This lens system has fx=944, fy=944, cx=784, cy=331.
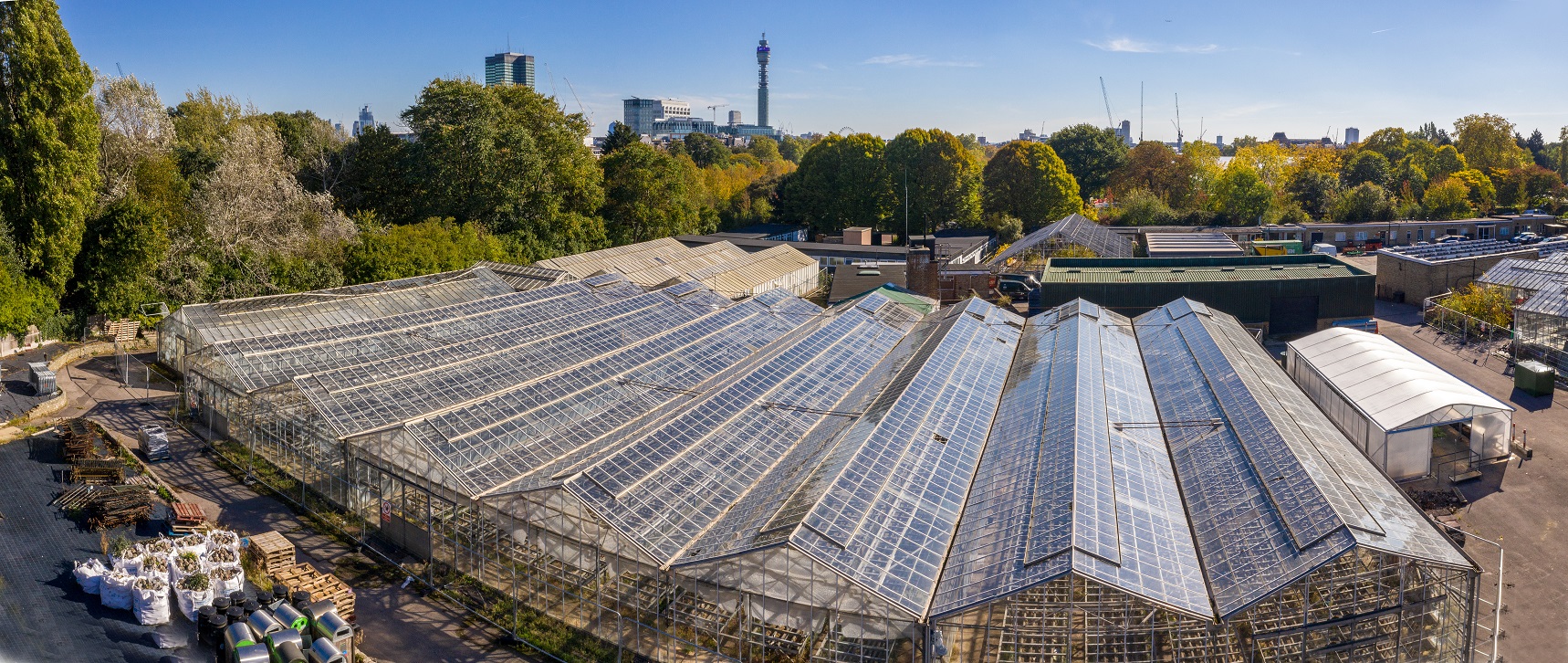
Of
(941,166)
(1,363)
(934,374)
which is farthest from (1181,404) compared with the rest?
(941,166)

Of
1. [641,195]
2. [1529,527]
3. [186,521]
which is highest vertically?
[641,195]

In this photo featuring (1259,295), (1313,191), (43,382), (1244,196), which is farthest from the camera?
(1313,191)

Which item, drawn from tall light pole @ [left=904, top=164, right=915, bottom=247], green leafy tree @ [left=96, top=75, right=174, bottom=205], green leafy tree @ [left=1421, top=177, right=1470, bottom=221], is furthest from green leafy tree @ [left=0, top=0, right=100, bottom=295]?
green leafy tree @ [left=1421, top=177, right=1470, bottom=221]

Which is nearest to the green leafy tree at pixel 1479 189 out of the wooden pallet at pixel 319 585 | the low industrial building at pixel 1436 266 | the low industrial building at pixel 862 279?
the low industrial building at pixel 1436 266

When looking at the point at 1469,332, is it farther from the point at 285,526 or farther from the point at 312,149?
the point at 312,149

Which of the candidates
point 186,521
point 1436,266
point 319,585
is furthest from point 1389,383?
point 186,521

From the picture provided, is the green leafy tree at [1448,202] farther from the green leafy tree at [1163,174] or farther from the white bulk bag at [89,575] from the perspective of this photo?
the white bulk bag at [89,575]

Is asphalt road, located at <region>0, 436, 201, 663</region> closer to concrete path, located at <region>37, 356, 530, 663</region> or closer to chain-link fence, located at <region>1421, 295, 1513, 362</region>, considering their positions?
concrete path, located at <region>37, 356, 530, 663</region>
